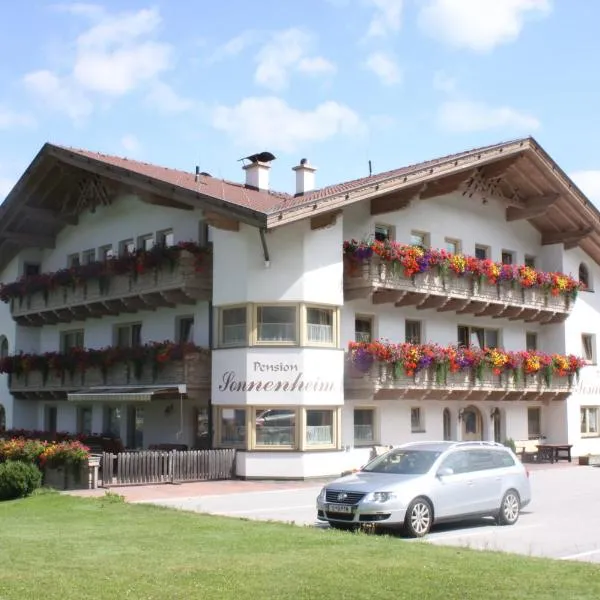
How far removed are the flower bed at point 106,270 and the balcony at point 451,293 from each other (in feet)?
16.1

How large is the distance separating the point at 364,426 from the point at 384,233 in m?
6.46

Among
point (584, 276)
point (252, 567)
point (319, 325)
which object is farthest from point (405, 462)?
point (584, 276)

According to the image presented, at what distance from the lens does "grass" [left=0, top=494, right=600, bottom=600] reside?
9250 millimetres

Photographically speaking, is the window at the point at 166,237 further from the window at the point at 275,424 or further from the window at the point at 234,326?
the window at the point at 275,424

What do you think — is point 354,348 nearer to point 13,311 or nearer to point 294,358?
point 294,358

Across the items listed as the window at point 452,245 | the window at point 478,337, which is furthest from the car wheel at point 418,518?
the window at point 452,245

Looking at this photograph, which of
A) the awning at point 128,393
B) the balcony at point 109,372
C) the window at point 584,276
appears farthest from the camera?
the window at point 584,276

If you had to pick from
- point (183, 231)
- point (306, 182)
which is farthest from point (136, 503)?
point (306, 182)

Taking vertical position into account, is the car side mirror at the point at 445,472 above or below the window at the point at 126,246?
below

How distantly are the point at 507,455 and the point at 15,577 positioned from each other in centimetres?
1011

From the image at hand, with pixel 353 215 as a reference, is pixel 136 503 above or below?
below

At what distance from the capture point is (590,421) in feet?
125

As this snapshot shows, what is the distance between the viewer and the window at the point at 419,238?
3120 centimetres

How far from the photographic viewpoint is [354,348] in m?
28.0
